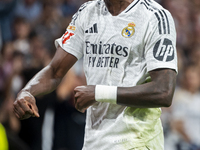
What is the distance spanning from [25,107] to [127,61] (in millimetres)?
751

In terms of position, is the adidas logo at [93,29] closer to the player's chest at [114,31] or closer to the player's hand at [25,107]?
the player's chest at [114,31]

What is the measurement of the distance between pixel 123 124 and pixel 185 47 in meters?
5.64

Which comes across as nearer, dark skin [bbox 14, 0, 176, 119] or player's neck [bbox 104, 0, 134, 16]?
dark skin [bbox 14, 0, 176, 119]

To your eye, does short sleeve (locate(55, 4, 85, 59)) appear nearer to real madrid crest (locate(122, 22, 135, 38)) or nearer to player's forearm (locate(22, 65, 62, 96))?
player's forearm (locate(22, 65, 62, 96))

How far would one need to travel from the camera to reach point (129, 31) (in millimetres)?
2477

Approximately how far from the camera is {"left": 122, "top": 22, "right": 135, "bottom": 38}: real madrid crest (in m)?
2.47

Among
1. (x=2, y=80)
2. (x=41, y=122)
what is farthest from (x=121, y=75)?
(x=2, y=80)

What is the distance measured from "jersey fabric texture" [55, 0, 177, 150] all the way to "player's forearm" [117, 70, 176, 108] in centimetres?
8

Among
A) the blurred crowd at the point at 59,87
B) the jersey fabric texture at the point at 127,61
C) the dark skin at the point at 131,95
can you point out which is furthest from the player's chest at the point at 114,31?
the blurred crowd at the point at 59,87

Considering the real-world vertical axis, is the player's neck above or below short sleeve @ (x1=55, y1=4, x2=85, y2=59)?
above

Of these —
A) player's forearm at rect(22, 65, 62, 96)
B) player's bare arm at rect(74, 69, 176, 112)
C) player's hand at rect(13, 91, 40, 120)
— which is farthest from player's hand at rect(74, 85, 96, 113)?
player's forearm at rect(22, 65, 62, 96)

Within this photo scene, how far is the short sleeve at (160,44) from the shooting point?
2311mm

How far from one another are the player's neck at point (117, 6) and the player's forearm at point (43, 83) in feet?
2.16

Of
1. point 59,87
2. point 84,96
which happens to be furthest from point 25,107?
point 59,87
